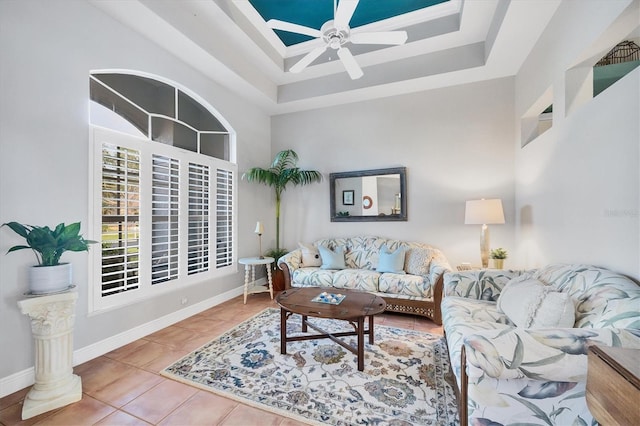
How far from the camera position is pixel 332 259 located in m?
4.00

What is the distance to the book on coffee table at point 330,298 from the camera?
247 cm

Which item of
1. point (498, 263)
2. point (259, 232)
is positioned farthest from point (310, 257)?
point (498, 263)

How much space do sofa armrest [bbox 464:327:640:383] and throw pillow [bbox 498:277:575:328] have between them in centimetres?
32

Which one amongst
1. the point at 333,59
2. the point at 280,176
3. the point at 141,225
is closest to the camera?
the point at 141,225

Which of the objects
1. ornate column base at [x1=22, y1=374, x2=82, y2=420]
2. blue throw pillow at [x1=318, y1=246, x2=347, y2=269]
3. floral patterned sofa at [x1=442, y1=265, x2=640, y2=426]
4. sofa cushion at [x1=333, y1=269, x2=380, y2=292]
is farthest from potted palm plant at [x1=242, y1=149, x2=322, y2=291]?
floral patterned sofa at [x1=442, y1=265, x2=640, y2=426]

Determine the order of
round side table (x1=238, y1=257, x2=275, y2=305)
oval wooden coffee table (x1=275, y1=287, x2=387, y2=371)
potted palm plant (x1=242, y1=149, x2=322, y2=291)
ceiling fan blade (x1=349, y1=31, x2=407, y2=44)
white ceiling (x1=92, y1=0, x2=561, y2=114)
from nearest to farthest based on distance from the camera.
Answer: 1. oval wooden coffee table (x1=275, y1=287, x2=387, y2=371)
2. ceiling fan blade (x1=349, y1=31, x2=407, y2=44)
3. white ceiling (x1=92, y1=0, x2=561, y2=114)
4. round side table (x1=238, y1=257, x2=275, y2=305)
5. potted palm plant (x1=242, y1=149, x2=322, y2=291)

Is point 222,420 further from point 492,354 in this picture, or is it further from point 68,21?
point 68,21

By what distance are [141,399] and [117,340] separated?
3.37ft

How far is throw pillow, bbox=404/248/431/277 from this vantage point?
3.55 m

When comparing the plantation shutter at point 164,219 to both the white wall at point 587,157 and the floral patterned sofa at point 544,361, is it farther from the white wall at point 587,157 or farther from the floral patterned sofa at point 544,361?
the white wall at point 587,157

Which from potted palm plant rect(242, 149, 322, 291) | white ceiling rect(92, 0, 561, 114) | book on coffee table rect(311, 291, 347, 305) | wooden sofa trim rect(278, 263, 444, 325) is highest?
white ceiling rect(92, 0, 561, 114)

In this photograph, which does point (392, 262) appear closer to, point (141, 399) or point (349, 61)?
point (349, 61)

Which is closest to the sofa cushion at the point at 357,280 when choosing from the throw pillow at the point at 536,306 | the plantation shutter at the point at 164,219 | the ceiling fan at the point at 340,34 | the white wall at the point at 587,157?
the throw pillow at the point at 536,306

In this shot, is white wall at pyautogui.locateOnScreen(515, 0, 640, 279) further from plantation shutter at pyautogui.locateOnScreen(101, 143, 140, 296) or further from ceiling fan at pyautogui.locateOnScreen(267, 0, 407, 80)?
plantation shutter at pyautogui.locateOnScreen(101, 143, 140, 296)
